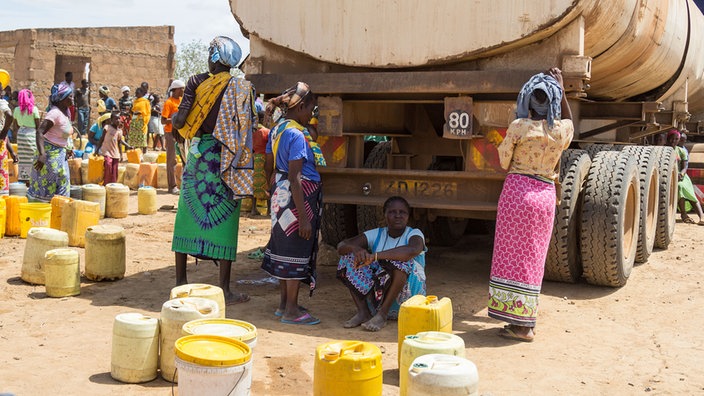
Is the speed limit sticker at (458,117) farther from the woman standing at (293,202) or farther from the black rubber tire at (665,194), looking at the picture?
the black rubber tire at (665,194)

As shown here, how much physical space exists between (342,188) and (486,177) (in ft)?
3.73

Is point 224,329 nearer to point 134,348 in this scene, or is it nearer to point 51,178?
point 134,348

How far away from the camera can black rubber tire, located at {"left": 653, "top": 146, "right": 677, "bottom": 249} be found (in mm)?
8070

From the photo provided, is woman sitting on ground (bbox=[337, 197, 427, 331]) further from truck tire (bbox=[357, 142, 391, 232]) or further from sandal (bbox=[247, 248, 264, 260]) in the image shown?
sandal (bbox=[247, 248, 264, 260])

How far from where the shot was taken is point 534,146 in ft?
15.7

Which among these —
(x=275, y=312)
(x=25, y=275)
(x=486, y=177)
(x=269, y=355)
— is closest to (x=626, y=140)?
(x=486, y=177)

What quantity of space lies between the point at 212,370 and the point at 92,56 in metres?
21.0

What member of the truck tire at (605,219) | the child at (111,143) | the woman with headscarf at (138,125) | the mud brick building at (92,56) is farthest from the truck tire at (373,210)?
the mud brick building at (92,56)

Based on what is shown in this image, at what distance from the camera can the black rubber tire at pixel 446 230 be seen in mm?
8219

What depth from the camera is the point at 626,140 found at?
877 cm

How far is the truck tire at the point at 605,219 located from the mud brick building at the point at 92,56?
18494mm

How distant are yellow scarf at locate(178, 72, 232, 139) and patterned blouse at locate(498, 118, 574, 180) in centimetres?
198

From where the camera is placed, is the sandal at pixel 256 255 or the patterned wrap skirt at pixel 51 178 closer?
the sandal at pixel 256 255

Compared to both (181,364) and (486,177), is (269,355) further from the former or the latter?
(486,177)
